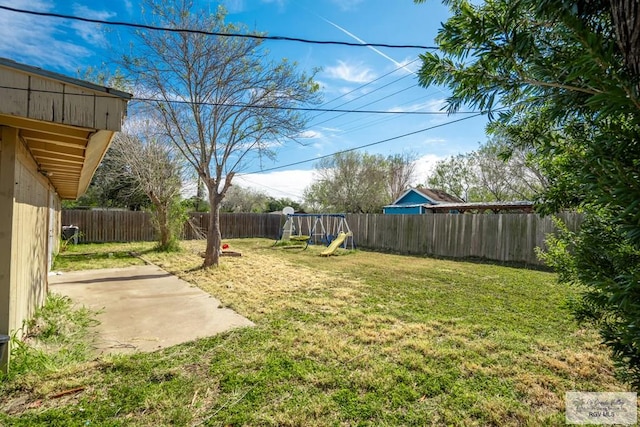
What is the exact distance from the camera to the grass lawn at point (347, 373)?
2186 mm

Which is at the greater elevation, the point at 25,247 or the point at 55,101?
the point at 55,101

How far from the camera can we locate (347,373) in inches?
108

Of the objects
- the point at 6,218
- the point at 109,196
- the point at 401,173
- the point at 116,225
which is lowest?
the point at 116,225

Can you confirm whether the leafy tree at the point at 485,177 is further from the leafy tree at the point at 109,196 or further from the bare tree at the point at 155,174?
the leafy tree at the point at 109,196

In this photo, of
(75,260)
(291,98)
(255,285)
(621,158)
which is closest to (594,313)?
(621,158)

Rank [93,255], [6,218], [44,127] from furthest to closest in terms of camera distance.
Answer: [93,255], [6,218], [44,127]

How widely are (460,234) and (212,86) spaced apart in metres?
8.92

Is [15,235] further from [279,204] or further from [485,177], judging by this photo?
[279,204]

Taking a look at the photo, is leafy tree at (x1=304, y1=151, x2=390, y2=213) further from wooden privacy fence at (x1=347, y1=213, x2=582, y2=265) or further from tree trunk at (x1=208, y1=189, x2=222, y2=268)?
tree trunk at (x1=208, y1=189, x2=222, y2=268)

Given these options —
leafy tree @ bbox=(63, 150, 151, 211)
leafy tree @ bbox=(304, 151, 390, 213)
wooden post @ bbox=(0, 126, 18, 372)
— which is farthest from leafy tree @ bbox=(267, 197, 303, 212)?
wooden post @ bbox=(0, 126, 18, 372)

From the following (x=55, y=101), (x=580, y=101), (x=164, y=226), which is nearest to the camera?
(x=580, y=101)

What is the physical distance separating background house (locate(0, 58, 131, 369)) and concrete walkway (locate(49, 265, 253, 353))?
32.7 inches

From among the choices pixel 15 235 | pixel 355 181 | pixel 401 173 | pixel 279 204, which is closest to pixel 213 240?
pixel 15 235

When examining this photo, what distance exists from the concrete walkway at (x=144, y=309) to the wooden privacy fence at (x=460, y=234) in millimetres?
7604
